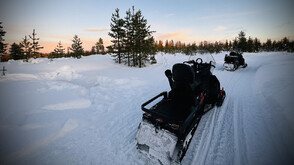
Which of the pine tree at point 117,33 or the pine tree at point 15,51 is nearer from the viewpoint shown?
the pine tree at point 117,33

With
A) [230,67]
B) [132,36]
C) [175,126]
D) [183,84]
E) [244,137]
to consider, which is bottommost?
[244,137]

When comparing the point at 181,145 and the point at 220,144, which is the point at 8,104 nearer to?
the point at 181,145

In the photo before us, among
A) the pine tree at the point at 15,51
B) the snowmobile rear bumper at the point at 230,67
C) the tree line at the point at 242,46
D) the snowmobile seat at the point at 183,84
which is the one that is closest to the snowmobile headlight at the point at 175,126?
the snowmobile seat at the point at 183,84

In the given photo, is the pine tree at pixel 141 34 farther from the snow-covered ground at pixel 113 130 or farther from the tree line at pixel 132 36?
the snow-covered ground at pixel 113 130

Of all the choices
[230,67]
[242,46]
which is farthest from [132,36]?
[242,46]

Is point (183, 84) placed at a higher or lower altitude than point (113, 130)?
higher

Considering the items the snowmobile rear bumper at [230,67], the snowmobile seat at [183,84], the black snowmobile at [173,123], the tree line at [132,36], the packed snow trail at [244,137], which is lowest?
the packed snow trail at [244,137]

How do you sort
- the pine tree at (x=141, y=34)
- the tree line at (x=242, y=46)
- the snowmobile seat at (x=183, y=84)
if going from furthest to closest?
1. the tree line at (x=242, y=46)
2. the pine tree at (x=141, y=34)
3. the snowmobile seat at (x=183, y=84)

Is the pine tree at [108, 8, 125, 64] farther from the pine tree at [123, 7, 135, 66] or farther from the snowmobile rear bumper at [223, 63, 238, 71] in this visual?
the snowmobile rear bumper at [223, 63, 238, 71]

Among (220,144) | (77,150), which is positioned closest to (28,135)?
(77,150)

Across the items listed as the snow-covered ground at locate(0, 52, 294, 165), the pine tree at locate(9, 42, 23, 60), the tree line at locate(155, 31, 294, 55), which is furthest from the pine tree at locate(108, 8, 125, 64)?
the pine tree at locate(9, 42, 23, 60)

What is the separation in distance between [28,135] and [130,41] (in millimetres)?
13558

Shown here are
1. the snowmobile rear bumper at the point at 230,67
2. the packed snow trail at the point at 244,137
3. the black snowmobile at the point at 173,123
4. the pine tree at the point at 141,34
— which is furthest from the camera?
the pine tree at the point at 141,34

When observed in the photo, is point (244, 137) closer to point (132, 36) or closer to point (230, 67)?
point (230, 67)
